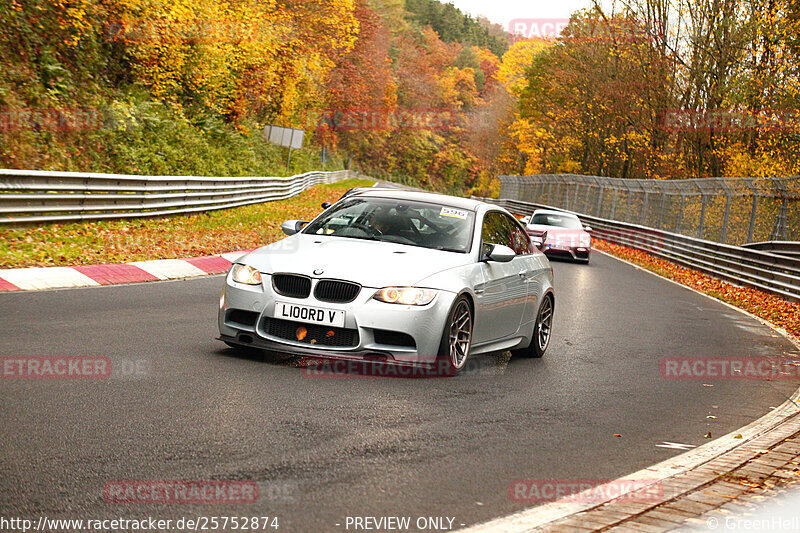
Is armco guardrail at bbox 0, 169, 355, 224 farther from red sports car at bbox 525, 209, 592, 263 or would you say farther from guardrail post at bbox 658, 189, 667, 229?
guardrail post at bbox 658, 189, 667, 229

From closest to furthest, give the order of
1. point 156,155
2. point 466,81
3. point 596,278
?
point 596,278 < point 156,155 < point 466,81

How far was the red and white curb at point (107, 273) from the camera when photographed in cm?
1219

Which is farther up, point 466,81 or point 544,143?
point 466,81

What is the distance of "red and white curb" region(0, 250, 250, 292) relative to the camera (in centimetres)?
1219

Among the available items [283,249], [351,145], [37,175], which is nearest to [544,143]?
[351,145]

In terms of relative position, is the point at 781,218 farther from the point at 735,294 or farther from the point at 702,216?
the point at 702,216

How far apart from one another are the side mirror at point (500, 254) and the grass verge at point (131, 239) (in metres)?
7.44

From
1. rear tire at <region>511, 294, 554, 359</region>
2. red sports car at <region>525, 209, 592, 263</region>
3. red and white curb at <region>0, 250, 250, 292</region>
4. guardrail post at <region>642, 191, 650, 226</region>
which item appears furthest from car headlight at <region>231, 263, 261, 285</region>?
guardrail post at <region>642, 191, 650, 226</region>

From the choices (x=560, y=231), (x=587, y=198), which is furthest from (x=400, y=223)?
(x=587, y=198)

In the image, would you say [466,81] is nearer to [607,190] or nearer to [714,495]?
[607,190]

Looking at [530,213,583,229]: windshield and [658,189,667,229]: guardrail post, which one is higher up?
[658,189,667,229]: guardrail post

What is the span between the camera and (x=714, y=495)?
17.1 ft

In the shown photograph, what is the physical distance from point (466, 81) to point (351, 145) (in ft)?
136

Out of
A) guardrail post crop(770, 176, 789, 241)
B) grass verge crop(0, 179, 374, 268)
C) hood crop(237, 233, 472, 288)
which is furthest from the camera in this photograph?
guardrail post crop(770, 176, 789, 241)
